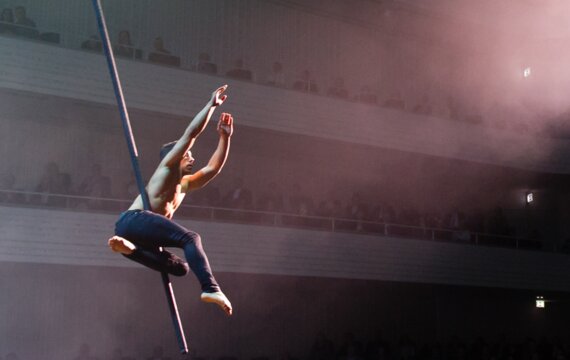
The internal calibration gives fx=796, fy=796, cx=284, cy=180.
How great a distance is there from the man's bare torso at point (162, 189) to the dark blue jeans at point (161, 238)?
0.10 metres

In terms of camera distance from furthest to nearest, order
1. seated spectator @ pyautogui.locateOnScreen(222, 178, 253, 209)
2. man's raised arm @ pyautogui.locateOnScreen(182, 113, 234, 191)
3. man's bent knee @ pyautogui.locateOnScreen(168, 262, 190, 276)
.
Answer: seated spectator @ pyautogui.locateOnScreen(222, 178, 253, 209) < man's raised arm @ pyautogui.locateOnScreen(182, 113, 234, 191) < man's bent knee @ pyautogui.locateOnScreen(168, 262, 190, 276)

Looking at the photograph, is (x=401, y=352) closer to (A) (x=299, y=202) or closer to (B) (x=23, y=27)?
(A) (x=299, y=202)

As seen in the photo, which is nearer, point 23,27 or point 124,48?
point 23,27

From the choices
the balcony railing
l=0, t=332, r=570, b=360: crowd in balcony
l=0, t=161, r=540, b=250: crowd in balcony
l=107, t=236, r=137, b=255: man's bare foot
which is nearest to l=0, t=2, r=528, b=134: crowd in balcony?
l=0, t=161, r=540, b=250: crowd in balcony

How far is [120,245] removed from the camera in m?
4.52

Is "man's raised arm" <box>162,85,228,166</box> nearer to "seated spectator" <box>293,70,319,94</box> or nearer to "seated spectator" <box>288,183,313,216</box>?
"seated spectator" <box>288,183,313,216</box>

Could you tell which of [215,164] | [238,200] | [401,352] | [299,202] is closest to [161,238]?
[215,164]

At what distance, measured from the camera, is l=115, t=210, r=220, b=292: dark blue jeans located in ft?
15.4

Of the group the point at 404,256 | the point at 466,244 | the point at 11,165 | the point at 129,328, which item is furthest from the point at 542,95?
the point at 11,165

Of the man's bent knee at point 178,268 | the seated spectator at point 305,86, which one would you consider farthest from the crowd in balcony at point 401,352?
the man's bent knee at point 178,268

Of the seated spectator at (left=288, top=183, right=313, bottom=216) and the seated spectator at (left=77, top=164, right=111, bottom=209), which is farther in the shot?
the seated spectator at (left=288, top=183, right=313, bottom=216)

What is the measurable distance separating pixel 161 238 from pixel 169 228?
0.27ft

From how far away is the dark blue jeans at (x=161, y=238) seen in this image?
4.70 m

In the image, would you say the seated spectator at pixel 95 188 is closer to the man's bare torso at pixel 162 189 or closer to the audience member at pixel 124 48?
the audience member at pixel 124 48
